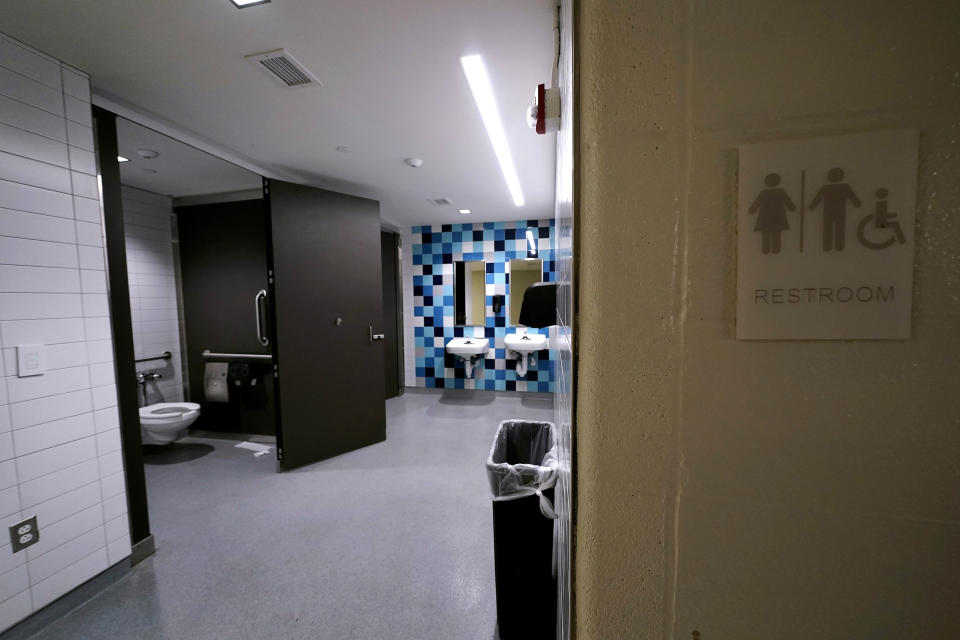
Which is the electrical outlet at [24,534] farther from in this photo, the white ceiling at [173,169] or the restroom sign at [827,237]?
the restroom sign at [827,237]

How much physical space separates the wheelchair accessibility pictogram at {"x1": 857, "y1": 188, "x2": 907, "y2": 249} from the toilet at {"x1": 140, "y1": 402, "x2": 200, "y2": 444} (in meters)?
3.94

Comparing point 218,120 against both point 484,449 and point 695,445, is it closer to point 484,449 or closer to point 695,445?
point 695,445

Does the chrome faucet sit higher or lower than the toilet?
higher

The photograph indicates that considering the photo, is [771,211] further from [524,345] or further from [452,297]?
[452,297]

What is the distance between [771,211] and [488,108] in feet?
6.19

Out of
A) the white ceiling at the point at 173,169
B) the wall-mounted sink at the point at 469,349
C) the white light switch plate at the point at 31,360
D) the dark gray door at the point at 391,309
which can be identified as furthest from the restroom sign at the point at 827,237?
the dark gray door at the point at 391,309

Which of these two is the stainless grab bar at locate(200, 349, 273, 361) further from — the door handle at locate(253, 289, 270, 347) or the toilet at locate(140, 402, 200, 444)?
the toilet at locate(140, 402, 200, 444)

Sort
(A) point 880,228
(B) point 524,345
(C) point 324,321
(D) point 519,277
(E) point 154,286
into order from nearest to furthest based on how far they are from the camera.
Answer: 1. (A) point 880,228
2. (C) point 324,321
3. (E) point 154,286
4. (B) point 524,345
5. (D) point 519,277

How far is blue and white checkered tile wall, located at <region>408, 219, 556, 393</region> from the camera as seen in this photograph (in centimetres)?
430

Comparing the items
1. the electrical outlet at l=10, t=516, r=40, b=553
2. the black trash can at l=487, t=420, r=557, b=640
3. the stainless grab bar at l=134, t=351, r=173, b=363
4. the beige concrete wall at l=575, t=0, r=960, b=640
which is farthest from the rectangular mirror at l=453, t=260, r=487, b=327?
the beige concrete wall at l=575, t=0, r=960, b=640

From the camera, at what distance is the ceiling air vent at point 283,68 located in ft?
4.65

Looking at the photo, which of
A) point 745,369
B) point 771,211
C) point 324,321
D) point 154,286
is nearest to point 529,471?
point 745,369

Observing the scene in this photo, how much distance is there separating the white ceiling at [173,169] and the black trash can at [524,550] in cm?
279

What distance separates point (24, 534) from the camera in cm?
129
